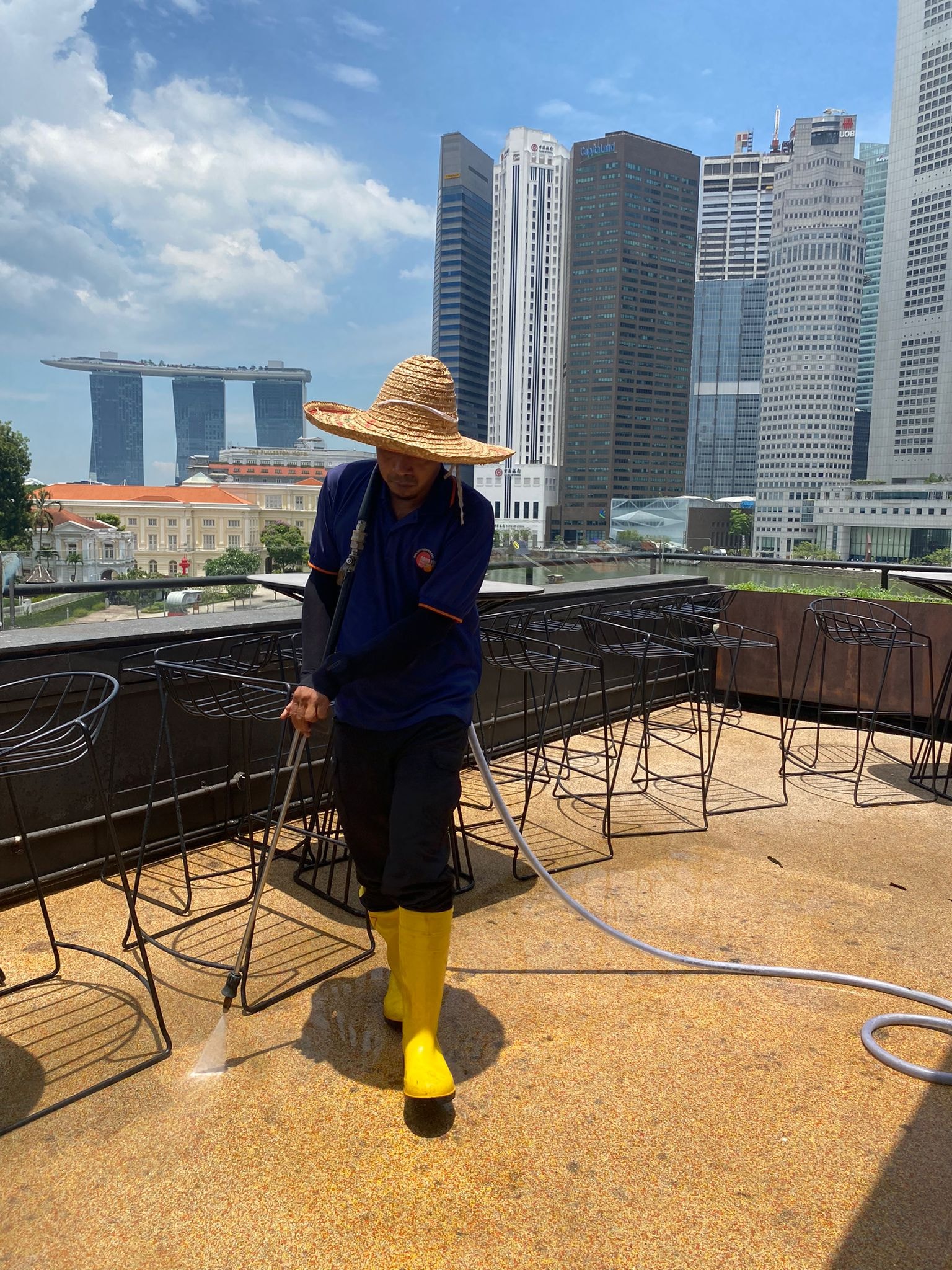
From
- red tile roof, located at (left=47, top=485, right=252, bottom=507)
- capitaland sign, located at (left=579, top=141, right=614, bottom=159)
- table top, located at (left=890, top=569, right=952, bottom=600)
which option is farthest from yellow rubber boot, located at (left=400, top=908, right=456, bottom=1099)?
capitaland sign, located at (left=579, top=141, right=614, bottom=159)

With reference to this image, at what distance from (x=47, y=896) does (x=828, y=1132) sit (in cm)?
243

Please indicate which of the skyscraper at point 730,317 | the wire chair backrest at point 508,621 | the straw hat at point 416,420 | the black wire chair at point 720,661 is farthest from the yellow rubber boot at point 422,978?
the skyscraper at point 730,317

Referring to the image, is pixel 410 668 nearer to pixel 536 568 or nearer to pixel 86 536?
pixel 536 568

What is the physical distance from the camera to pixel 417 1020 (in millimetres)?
2023

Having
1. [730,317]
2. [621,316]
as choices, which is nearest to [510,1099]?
[621,316]

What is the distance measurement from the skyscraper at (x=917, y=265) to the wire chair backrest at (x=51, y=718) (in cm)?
12215

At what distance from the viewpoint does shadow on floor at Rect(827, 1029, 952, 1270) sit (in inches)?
61.7

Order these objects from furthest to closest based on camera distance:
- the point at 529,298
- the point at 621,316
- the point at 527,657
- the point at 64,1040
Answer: the point at 621,316 < the point at 529,298 < the point at 527,657 < the point at 64,1040

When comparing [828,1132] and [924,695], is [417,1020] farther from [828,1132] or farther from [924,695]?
[924,695]

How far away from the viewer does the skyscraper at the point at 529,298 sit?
129 meters

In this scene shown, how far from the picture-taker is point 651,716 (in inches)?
251

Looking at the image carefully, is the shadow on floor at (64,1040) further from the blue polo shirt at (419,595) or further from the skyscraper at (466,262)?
the skyscraper at (466,262)

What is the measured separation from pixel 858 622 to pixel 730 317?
192 metres

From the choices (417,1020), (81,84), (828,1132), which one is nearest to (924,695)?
(828,1132)
